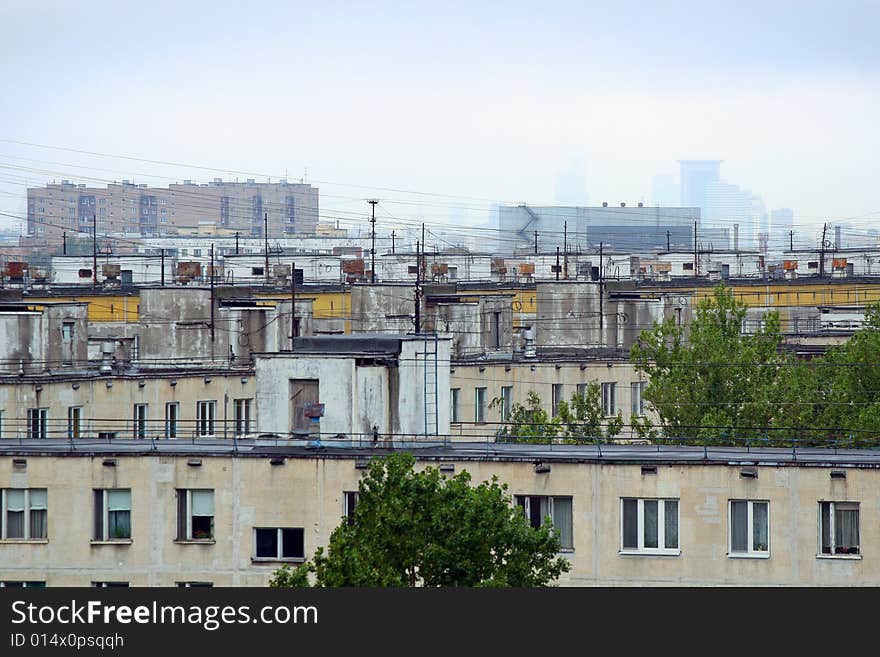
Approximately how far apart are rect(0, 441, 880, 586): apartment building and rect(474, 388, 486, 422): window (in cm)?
2726

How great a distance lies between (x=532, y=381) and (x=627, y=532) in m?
33.0

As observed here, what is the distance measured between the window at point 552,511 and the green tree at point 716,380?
81.5 feet

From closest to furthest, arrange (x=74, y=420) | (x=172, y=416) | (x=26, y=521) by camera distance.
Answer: (x=26, y=521), (x=74, y=420), (x=172, y=416)

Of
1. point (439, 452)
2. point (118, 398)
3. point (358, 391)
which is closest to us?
point (439, 452)

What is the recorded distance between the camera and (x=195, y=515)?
122 feet

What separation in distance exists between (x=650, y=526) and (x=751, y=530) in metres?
2.09

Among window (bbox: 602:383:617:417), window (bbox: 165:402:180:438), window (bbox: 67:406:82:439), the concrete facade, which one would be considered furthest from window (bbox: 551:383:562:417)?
the concrete facade

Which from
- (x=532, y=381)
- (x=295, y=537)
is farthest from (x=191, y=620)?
(x=532, y=381)

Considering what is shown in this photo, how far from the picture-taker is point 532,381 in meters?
68.8

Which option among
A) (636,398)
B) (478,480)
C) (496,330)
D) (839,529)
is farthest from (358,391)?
(636,398)

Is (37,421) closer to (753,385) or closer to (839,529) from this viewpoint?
(753,385)

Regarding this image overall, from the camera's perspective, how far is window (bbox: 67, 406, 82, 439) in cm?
5516

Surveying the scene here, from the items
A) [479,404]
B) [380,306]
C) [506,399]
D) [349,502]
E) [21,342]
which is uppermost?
[380,306]

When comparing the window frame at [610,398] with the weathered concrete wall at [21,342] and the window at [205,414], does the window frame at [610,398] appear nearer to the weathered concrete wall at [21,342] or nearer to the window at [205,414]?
the window at [205,414]
